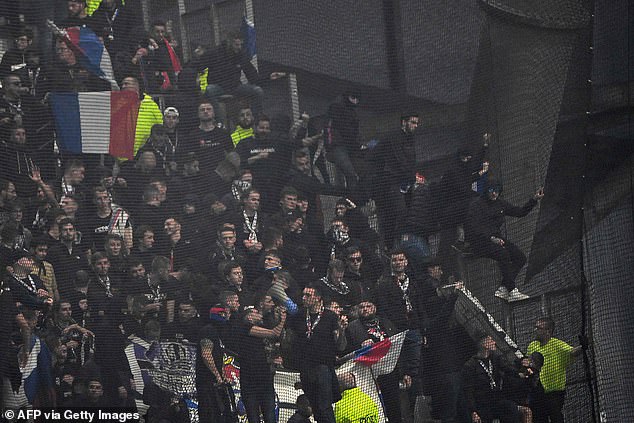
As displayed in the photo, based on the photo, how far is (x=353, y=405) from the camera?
5297 mm

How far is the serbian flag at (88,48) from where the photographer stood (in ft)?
17.1

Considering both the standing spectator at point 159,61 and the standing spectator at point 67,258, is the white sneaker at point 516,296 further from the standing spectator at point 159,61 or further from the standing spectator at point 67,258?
the standing spectator at point 67,258

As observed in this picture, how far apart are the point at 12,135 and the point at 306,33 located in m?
1.38

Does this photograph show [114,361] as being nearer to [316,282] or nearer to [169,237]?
[169,237]

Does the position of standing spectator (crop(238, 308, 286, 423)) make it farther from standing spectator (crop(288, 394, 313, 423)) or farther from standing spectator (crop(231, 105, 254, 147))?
standing spectator (crop(231, 105, 254, 147))

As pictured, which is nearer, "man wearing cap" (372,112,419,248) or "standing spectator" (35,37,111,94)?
"standing spectator" (35,37,111,94)

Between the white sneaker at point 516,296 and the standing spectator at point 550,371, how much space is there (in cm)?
12

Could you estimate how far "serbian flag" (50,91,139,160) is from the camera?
5227mm

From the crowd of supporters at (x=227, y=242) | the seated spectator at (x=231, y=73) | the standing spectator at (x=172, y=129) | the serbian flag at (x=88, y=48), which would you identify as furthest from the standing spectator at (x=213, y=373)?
the serbian flag at (x=88, y=48)

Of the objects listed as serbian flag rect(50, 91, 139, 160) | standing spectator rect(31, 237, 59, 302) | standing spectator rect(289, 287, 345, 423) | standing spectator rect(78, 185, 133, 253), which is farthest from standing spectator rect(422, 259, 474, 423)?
standing spectator rect(31, 237, 59, 302)

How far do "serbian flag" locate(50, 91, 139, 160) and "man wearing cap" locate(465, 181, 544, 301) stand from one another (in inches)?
61.4

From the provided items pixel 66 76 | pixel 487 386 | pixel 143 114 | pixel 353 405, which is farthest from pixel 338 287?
pixel 66 76

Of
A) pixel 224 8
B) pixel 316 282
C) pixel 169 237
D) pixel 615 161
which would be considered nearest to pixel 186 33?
pixel 224 8

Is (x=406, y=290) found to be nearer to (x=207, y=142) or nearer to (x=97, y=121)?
(x=207, y=142)
